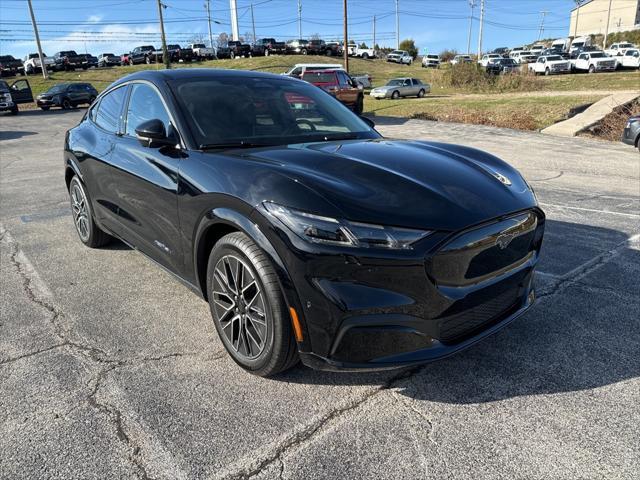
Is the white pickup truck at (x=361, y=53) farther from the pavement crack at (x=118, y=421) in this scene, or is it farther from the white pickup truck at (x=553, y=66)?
the pavement crack at (x=118, y=421)

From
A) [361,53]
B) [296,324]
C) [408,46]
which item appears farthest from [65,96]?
[408,46]

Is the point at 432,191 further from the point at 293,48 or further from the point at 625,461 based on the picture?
the point at 293,48

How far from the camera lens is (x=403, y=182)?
8.62ft

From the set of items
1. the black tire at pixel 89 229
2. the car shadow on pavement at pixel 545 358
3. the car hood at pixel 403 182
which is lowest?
the car shadow on pavement at pixel 545 358

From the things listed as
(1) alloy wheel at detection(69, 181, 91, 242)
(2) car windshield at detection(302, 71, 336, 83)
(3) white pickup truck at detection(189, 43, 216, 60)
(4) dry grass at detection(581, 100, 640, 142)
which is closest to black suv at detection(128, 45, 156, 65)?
(3) white pickup truck at detection(189, 43, 216, 60)

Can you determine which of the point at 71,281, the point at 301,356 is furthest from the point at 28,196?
the point at 301,356

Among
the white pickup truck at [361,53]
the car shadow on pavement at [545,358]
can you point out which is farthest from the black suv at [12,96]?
the white pickup truck at [361,53]

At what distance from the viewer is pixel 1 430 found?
8.01ft

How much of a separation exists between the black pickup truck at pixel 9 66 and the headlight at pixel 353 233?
199ft

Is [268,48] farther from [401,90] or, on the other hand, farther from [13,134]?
[13,134]

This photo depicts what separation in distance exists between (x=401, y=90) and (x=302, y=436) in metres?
32.3

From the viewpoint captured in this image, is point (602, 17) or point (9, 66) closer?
point (9, 66)

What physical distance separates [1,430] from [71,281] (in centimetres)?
204

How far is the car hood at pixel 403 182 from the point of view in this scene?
2.37 m
